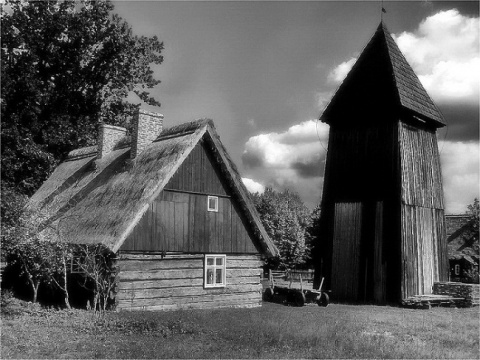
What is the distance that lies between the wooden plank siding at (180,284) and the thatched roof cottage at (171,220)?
0.12 feet

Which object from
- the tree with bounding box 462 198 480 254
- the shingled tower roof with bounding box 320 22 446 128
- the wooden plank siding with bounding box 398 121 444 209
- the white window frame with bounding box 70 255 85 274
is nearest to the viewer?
the white window frame with bounding box 70 255 85 274

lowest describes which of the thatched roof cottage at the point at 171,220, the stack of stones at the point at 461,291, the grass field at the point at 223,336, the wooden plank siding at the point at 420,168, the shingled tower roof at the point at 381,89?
the grass field at the point at 223,336

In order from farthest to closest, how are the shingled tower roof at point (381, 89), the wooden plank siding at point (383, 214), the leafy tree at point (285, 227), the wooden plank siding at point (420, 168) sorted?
the leafy tree at point (285, 227) → the shingled tower roof at point (381, 89) → the wooden plank siding at point (420, 168) → the wooden plank siding at point (383, 214)

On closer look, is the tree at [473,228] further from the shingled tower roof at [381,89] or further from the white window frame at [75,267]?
the white window frame at [75,267]

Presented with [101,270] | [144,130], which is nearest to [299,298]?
[101,270]

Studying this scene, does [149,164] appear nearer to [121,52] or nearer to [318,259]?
[318,259]

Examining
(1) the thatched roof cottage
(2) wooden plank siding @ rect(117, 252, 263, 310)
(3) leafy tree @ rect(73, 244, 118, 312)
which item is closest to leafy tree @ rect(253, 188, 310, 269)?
(2) wooden plank siding @ rect(117, 252, 263, 310)

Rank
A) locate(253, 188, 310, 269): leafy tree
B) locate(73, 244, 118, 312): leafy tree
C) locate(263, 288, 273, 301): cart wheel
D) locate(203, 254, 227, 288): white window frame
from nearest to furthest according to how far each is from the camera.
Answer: locate(73, 244, 118, 312): leafy tree < locate(203, 254, 227, 288): white window frame < locate(263, 288, 273, 301): cart wheel < locate(253, 188, 310, 269): leafy tree

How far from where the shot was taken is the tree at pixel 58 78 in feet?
111

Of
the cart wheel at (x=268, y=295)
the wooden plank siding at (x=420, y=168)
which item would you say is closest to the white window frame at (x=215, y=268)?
the cart wheel at (x=268, y=295)

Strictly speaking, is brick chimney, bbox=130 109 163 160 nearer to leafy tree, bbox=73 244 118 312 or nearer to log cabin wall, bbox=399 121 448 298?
leafy tree, bbox=73 244 118 312

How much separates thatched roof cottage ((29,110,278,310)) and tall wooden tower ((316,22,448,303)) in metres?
7.09

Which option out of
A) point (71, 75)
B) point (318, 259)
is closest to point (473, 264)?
point (318, 259)

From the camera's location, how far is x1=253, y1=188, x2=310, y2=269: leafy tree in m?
50.5
